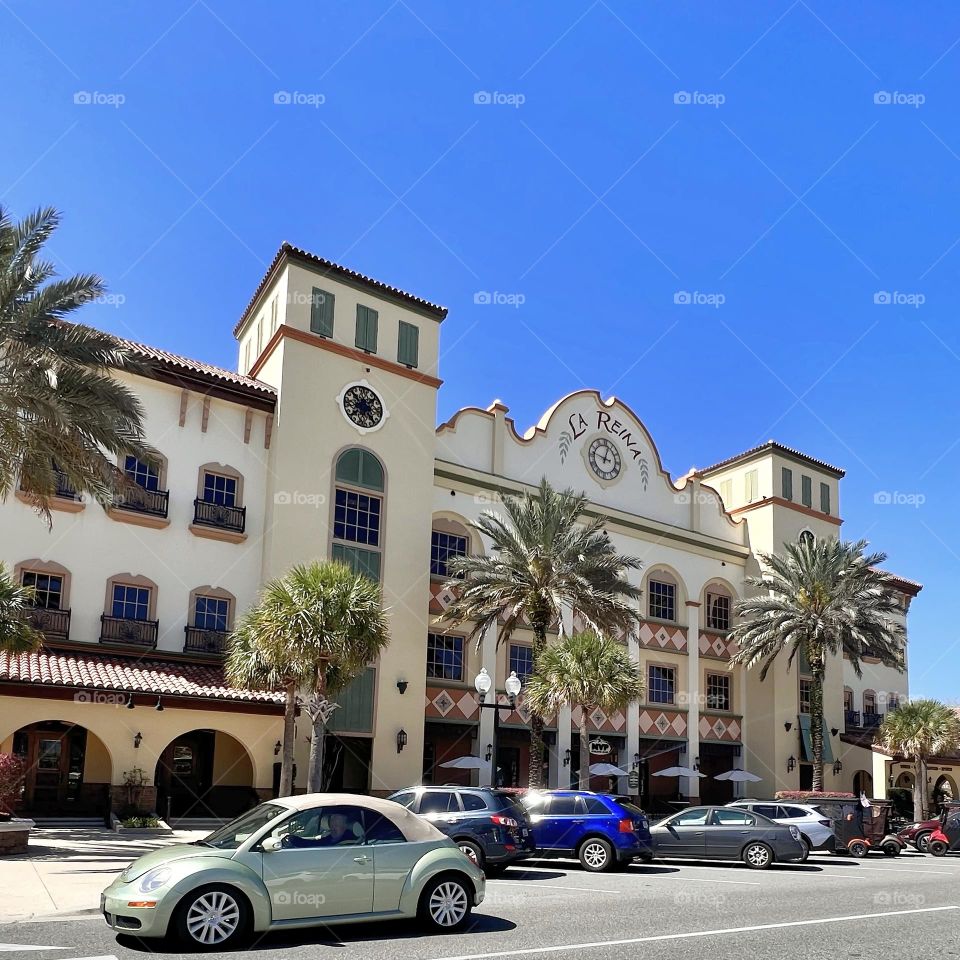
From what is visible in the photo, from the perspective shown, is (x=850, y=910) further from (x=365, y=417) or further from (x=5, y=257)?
(x=365, y=417)

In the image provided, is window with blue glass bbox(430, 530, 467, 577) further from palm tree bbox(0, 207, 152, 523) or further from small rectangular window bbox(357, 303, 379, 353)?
palm tree bbox(0, 207, 152, 523)

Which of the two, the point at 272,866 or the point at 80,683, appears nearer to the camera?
the point at 272,866

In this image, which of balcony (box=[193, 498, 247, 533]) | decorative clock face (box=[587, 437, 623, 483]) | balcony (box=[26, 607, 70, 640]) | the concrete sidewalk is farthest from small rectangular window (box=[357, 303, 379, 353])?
the concrete sidewalk

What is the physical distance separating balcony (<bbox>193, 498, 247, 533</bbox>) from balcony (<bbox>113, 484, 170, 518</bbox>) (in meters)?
0.88

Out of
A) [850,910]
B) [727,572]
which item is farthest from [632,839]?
[727,572]

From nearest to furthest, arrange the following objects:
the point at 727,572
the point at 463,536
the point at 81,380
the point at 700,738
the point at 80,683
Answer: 1. the point at 81,380
2. the point at 80,683
3. the point at 463,536
4. the point at 700,738
5. the point at 727,572

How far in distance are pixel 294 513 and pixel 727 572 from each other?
68.1ft

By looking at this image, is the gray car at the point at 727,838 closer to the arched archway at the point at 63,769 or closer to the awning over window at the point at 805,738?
the arched archway at the point at 63,769

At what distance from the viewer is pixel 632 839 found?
18734 mm

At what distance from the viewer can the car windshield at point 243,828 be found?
10.0m

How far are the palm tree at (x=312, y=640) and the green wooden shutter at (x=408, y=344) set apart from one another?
37.0 feet

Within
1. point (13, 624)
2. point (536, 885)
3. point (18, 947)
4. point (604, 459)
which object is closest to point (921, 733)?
point (604, 459)

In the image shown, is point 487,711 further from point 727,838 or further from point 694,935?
point 694,935

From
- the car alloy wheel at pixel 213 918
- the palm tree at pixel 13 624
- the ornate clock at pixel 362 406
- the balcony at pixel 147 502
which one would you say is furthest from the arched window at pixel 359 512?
the car alloy wheel at pixel 213 918
